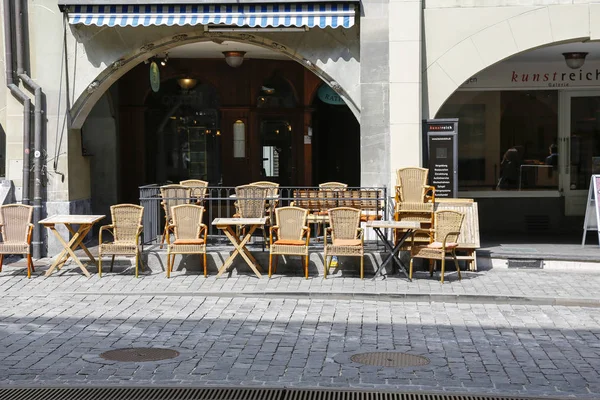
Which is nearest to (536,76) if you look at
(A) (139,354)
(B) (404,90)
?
(B) (404,90)

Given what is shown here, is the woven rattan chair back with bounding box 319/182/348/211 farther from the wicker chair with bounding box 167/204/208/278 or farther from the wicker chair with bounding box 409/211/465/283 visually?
the wicker chair with bounding box 167/204/208/278

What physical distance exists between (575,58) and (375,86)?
15.4 ft

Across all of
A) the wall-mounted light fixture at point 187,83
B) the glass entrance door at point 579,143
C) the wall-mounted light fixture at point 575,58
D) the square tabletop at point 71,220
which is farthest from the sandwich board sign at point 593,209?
the wall-mounted light fixture at point 187,83

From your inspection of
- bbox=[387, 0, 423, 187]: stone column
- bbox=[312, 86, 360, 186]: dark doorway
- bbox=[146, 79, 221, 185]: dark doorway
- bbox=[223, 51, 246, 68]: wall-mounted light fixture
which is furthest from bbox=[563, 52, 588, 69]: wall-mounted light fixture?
bbox=[146, 79, 221, 185]: dark doorway

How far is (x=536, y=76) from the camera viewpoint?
65.5ft

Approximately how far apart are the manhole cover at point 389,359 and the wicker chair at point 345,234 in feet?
15.1

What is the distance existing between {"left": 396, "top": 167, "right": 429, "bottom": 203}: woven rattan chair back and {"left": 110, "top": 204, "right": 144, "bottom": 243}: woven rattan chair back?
4133mm

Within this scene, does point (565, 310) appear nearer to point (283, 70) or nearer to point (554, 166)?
point (554, 166)

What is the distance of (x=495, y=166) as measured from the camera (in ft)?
67.6

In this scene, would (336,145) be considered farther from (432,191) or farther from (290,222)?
(290,222)

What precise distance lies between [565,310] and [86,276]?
7.11 m

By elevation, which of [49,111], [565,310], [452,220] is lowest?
[565,310]

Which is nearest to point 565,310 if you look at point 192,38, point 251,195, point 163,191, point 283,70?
point 251,195

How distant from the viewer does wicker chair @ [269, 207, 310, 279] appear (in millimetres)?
14273
